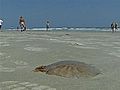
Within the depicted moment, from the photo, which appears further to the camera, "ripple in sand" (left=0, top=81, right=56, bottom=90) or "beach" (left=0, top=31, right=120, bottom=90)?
"beach" (left=0, top=31, right=120, bottom=90)

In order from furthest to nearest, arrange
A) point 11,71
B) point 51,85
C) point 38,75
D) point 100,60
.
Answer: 1. point 100,60
2. point 11,71
3. point 38,75
4. point 51,85

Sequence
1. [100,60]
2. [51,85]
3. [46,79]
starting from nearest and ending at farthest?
1. [51,85]
2. [46,79]
3. [100,60]

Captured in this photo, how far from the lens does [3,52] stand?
26.9ft

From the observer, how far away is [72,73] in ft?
18.7

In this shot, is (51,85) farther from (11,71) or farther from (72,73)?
(11,71)

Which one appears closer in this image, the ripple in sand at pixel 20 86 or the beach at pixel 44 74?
A: the ripple in sand at pixel 20 86

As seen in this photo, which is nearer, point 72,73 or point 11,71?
point 72,73

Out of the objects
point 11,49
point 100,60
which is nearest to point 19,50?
point 11,49

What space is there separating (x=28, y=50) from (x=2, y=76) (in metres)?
3.39

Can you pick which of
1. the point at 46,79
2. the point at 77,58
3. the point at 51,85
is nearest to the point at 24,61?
the point at 77,58

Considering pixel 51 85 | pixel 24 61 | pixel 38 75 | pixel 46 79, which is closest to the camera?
pixel 51 85

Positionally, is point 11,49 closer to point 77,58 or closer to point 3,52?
point 3,52

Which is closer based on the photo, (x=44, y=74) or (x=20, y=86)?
(x=20, y=86)

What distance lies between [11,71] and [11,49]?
2.56m
